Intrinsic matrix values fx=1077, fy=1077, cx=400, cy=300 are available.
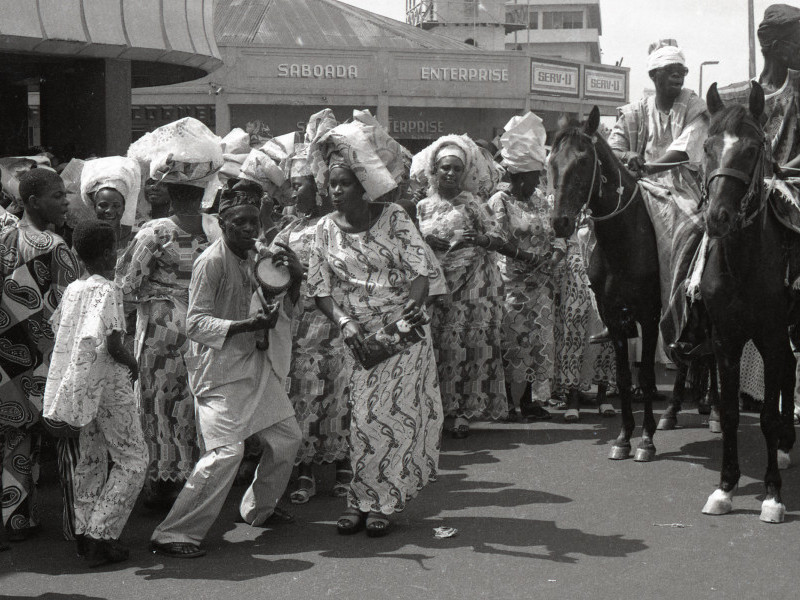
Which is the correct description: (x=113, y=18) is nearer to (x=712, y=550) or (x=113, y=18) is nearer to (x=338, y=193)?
(x=338, y=193)

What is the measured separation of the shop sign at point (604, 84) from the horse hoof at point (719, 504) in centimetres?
3911

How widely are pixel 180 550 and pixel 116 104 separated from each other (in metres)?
8.42

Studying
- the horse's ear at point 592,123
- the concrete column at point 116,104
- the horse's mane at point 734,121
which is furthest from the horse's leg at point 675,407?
the concrete column at point 116,104

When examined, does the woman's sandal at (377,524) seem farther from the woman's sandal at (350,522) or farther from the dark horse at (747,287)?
the dark horse at (747,287)

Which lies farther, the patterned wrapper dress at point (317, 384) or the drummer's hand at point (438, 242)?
the drummer's hand at point (438, 242)

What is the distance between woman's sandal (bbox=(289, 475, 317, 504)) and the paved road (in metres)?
0.07

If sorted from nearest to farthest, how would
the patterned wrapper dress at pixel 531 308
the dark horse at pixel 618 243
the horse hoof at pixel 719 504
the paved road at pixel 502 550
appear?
1. the paved road at pixel 502 550
2. the horse hoof at pixel 719 504
3. the dark horse at pixel 618 243
4. the patterned wrapper dress at pixel 531 308

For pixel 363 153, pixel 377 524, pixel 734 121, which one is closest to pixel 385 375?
pixel 377 524

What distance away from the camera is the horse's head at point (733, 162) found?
19.6 feet

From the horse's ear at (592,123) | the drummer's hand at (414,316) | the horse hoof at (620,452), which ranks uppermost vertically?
the horse's ear at (592,123)

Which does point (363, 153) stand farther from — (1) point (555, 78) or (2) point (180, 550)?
(1) point (555, 78)

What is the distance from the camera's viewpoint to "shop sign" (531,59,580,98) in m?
40.5

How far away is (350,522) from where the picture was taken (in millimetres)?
6258

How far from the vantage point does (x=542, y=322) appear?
9859 mm
